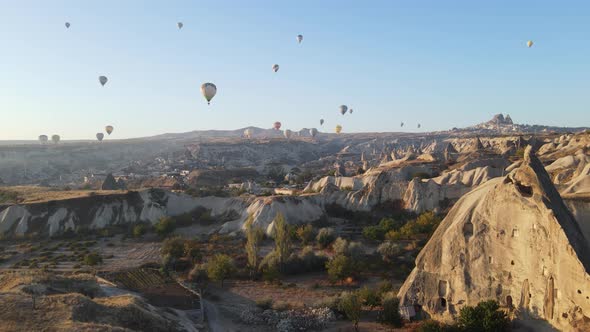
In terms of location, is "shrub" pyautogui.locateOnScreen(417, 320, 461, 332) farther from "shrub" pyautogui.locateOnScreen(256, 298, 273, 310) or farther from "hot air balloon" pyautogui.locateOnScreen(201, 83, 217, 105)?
"hot air balloon" pyautogui.locateOnScreen(201, 83, 217, 105)

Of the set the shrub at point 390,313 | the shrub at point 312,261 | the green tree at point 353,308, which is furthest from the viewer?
the shrub at point 312,261

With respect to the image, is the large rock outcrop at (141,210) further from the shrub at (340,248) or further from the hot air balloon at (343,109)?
the hot air balloon at (343,109)

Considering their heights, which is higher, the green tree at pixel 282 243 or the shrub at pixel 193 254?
the green tree at pixel 282 243

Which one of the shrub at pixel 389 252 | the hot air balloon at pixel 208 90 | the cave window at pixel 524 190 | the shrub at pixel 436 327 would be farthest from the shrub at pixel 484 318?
the hot air balloon at pixel 208 90

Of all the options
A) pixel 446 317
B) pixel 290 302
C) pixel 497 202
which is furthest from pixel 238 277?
Answer: pixel 497 202

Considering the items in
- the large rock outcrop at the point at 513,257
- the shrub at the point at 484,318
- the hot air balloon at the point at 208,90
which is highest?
the hot air balloon at the point at 208,90

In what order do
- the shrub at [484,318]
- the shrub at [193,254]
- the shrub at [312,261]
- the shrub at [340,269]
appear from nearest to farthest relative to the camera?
Result: the shrub at [484,318]
the shrub at [340,269]
the shrub at [312,261]
the shrub at [193,254]

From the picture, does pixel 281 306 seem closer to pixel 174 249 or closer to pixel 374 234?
pixel 174 249
